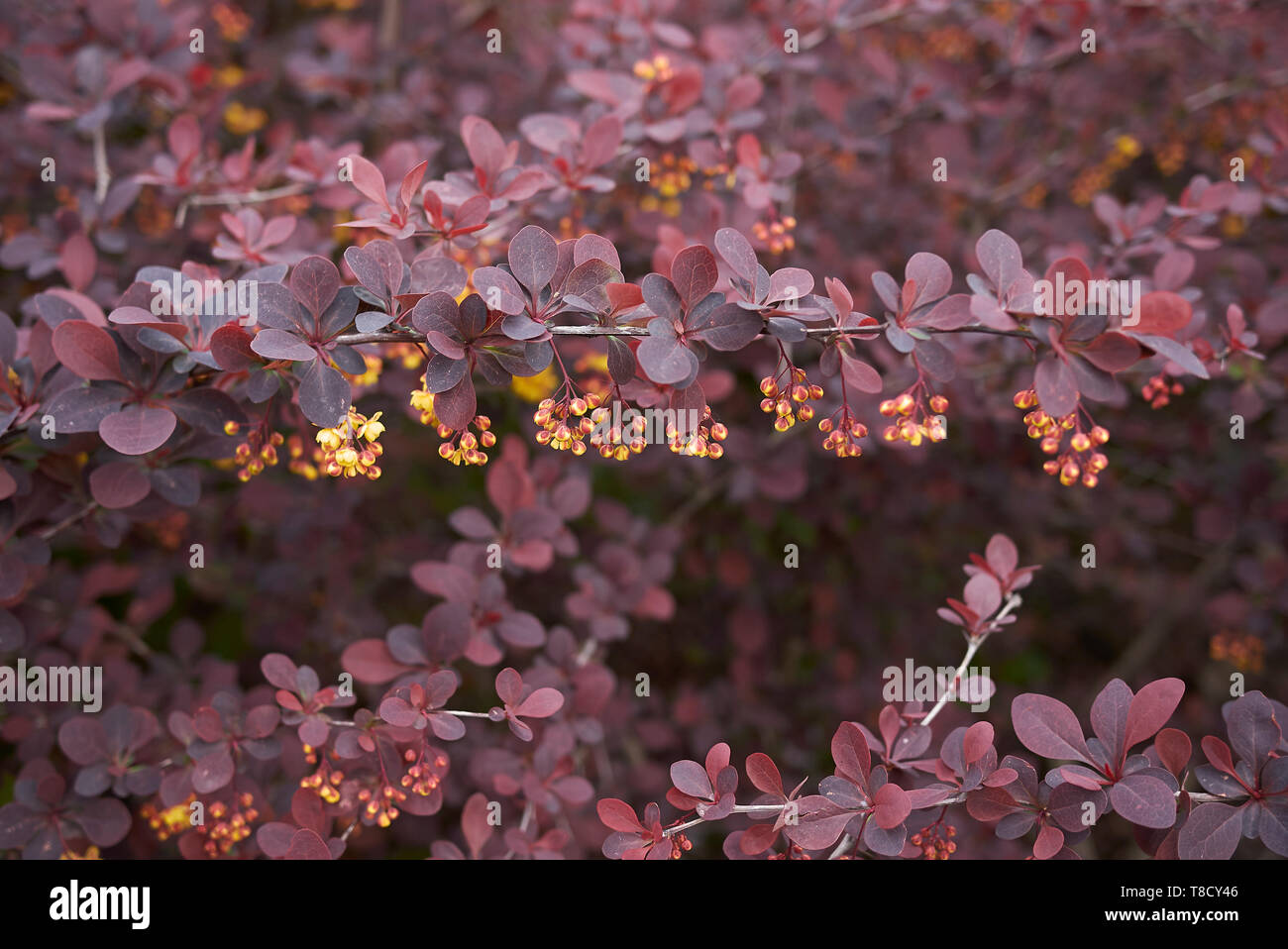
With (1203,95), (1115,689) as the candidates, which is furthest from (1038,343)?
(1203,95)

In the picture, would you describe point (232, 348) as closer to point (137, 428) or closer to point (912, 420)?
point (137, 428)

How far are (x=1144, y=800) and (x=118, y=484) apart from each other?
161 cm

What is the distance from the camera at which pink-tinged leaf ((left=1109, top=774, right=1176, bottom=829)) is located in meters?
1.12

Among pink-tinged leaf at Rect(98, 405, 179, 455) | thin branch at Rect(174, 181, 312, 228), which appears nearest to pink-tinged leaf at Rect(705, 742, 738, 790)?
pink-tinged leaf at Rect(98, 405, 179, 455)

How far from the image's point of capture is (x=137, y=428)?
1183mm

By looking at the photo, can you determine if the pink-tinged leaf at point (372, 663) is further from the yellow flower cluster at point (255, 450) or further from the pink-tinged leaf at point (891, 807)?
the pink-tinged leaf at point (891, 807)

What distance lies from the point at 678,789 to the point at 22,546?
45.8 inches

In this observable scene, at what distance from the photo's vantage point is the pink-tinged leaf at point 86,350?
1.18 m

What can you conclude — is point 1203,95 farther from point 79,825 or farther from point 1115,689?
point 79,825

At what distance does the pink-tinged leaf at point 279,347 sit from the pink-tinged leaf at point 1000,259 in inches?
36.9

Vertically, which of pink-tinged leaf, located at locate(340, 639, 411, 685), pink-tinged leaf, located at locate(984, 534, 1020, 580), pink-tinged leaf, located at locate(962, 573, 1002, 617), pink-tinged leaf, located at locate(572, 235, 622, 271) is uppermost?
pink-tinged leaf, located at locate(572, 235, 622, 271)

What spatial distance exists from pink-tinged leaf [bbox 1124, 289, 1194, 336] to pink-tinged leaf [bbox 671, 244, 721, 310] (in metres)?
0.58

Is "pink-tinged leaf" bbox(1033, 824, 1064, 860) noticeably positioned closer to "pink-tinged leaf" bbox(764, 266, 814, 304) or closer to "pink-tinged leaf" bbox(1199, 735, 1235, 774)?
"pink-tinged leaf" bbox(1199, 735, 1235, 774)

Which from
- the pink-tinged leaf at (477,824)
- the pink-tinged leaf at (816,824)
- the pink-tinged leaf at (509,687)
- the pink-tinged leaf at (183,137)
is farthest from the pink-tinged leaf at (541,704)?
the pink-tinged leaf at (183,137)
